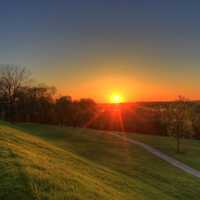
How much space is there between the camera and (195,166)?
20703 millimetres

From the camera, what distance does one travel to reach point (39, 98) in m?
49.8

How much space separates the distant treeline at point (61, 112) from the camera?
145ft

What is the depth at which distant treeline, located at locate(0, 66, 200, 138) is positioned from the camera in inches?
1740

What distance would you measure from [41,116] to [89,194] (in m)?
47.2

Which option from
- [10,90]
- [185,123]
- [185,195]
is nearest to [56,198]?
[185,195]

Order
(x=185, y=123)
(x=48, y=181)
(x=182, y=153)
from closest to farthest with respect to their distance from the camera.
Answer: (x=48, y=181)
(x=182, y=153)
(x=185, y=123)

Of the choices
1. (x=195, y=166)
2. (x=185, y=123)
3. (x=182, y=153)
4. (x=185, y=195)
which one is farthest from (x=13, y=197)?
(x=185, y=123)

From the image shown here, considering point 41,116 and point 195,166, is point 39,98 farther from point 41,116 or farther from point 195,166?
point 195,166

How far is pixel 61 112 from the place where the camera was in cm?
5316

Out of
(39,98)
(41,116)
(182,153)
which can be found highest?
(39,98)

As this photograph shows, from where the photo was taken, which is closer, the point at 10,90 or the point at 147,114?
the point at 10,90

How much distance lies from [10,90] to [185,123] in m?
33.9

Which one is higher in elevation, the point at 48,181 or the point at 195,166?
the point at 48,181

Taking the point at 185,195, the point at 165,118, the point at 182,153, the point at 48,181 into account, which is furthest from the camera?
the point at 165,118
